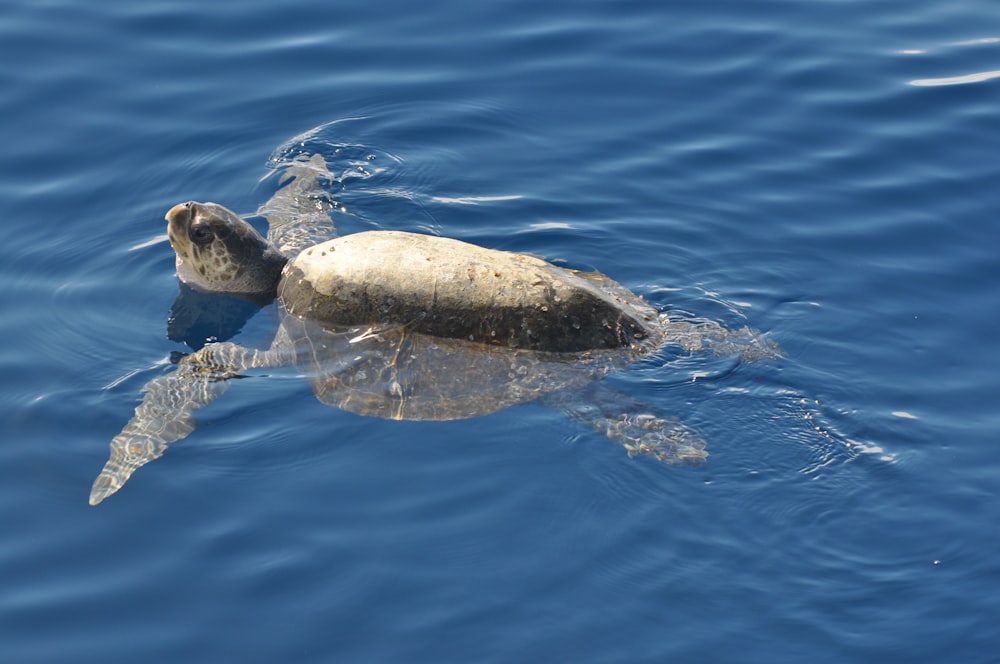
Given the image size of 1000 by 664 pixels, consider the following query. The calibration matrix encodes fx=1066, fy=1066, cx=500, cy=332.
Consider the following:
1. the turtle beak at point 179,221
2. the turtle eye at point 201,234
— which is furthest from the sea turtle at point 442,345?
the turtle beak at point 179,221

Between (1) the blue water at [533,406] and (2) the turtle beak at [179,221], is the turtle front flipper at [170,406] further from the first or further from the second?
(2) the turtle beak at [179,221]

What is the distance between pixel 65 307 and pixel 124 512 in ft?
7.65

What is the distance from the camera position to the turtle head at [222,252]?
26.0ft

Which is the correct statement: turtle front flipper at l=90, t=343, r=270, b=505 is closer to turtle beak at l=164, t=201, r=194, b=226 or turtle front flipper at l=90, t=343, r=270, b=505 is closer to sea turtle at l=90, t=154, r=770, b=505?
sea turtle at l=90, t=154, r=770, b=505

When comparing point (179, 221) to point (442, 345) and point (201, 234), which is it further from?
point (442, 345)

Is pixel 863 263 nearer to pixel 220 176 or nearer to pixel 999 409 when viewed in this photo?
pixel 999 409

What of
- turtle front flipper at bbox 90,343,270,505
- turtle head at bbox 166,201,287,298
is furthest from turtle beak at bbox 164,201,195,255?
turtle front flipper at bbox 90,343,270,505

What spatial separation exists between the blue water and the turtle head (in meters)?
0.30

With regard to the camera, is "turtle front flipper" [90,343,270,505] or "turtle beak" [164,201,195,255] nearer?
"turtle front flipper" [90,343,270,505]

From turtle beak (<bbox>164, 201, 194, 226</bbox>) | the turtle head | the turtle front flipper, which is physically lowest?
A: the turtle front flipper

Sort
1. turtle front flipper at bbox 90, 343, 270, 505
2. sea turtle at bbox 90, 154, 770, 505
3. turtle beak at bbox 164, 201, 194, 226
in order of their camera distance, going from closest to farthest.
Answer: turtle front flipper at bbox 90, 343, 270, 505, sea turtle at bbox 90, 154, 770, 505, turtle beak at bbox 164, 201, 194, 226

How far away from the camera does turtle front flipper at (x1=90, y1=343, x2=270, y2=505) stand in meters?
6.49

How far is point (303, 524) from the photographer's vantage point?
6.17 meters

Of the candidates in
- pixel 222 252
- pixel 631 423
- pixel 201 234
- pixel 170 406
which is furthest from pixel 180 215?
pixel 631 423
